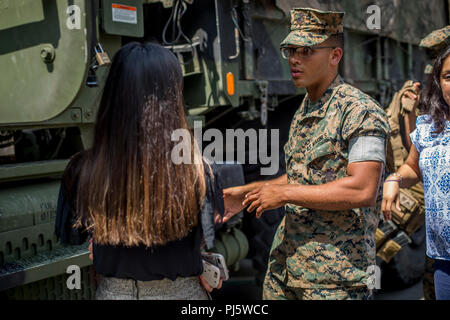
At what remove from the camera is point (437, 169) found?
2.07 m

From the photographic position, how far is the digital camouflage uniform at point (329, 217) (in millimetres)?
2096

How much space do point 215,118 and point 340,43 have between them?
5.56ft

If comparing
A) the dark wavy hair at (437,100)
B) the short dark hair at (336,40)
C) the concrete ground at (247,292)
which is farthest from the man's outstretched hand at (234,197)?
the concrete ground at (247,292)

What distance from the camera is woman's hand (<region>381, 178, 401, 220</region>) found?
225 centimetres

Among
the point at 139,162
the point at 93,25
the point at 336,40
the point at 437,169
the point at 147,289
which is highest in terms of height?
the point at 93,25

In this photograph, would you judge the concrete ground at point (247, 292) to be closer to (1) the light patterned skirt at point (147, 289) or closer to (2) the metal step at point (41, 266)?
(2) the metal step at point (41, 266)

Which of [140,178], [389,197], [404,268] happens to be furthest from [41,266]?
[404,268]

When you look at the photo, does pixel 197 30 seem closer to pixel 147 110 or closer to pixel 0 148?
pixel 0 148

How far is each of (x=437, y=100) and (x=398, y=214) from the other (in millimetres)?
1754

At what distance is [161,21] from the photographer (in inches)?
145

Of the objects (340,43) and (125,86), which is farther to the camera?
(340,43)

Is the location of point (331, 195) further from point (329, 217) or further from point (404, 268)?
point (404, 268)
